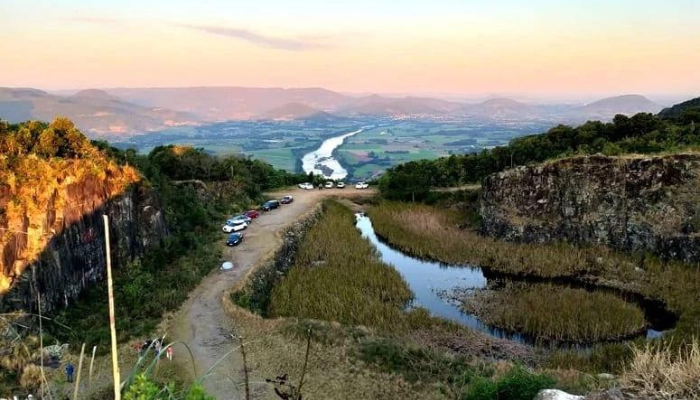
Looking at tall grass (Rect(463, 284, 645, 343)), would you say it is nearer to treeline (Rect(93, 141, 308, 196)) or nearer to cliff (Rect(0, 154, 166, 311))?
cliff (Rect(0, 154, 166, 311))

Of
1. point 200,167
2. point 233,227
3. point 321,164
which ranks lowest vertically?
point 321,164

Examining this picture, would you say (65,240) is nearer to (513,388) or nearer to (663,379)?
(513,388)

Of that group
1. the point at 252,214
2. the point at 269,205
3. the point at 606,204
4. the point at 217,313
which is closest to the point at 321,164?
the point at 269,205

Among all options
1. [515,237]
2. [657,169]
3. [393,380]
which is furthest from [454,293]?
[657,169]

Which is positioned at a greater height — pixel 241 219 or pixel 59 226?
pixel 59 226

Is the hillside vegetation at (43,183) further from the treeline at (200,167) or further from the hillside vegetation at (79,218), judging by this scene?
the treeline at (200,167)

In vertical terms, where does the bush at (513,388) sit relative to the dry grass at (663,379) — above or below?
below

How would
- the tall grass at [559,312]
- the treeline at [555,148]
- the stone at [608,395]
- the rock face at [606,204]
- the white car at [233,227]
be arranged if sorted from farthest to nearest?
1. the treeline at [555,148]
2. the white car at [233,227]
3. the rock face at [606,204]
4. the tall grass at [559,312]
5. the stone at [608,395]

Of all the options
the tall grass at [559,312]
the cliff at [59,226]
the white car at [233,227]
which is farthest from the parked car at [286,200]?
the tall grass at [559,312]
